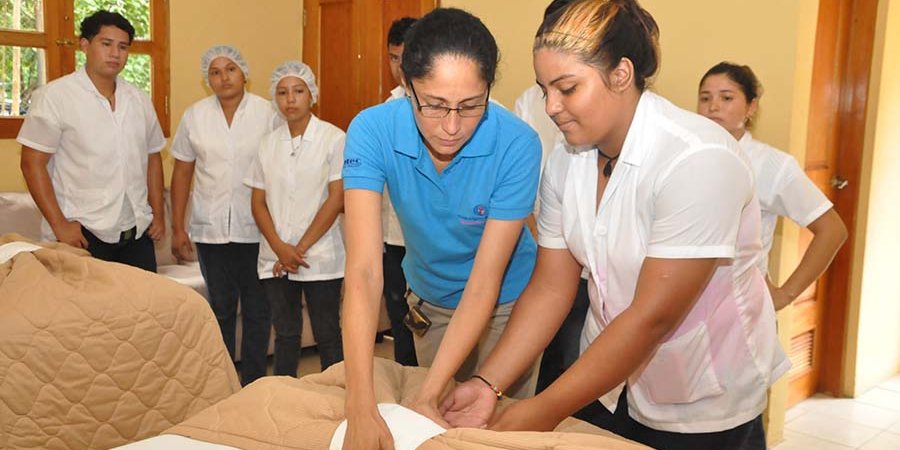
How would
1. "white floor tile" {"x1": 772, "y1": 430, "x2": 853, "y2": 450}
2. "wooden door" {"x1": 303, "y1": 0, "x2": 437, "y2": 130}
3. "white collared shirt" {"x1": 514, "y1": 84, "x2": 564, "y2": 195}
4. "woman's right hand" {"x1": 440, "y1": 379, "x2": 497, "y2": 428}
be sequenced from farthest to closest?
"wooden door" {"x1": 303, "y1": 0, "x2": 437, "y2": 130} < "white floor tile" {"x1": 772, "y1": 430, "x2": 853, "y2": 450} < "white collared shirt" {"x1": 514, "y1": 84, "x2": 564, "y2": 195} < "woman's right hand" {"x1": 440, "y1": 379, "x2": 497, "y2": 428}

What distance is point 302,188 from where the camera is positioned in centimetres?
308

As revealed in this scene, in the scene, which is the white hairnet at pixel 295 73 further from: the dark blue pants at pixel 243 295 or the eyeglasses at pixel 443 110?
the eyeglasses at pixel 443 110

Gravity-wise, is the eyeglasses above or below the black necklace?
above

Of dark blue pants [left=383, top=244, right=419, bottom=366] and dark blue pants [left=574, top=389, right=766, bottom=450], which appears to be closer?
dark blue pants [left=574, top=389, right=766, bottom=450]

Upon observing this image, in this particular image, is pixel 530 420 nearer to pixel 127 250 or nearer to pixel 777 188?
pixel 777 188

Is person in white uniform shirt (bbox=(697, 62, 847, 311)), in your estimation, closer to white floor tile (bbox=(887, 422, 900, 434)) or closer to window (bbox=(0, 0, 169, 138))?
white floor tile (bbox=(887, 422, 900, 434))

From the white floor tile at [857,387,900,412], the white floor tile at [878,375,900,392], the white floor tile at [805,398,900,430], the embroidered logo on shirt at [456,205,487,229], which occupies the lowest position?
the white floor tile at [805,398,900,430]

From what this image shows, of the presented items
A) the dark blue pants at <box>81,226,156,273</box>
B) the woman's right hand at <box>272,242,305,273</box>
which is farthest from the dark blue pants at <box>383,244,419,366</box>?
the dark blue pants at <box>81,226,156,273</box>

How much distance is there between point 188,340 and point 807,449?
2.42 meters

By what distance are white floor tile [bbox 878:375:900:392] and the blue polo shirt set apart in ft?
9.83

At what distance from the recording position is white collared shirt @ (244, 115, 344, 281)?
10.1 ft

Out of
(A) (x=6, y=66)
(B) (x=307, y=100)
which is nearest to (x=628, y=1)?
(B) (x=307, y=100)

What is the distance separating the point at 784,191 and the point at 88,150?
2.44 m

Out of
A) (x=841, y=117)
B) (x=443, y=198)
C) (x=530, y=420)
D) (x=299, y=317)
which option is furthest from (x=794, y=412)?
(x=530, y=420)
